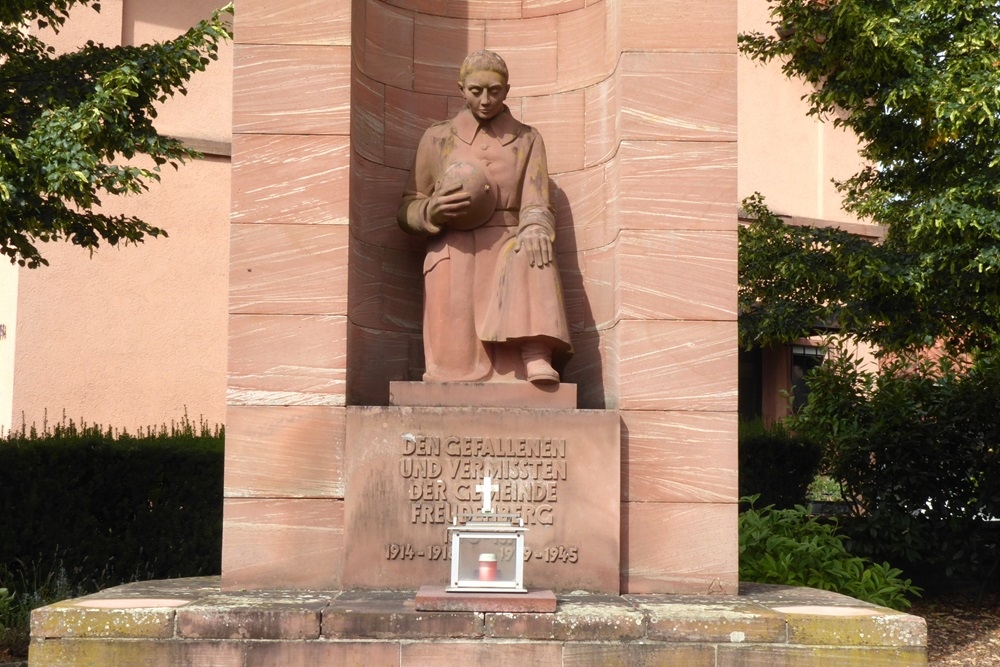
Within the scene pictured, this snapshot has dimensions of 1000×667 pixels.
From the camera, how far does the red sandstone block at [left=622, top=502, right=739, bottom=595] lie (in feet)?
22.9

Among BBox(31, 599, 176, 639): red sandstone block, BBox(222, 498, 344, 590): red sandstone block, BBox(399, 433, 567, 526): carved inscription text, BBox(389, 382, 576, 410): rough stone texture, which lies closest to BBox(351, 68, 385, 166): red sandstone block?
BBox(389, 382, 576, 410): rough stone texture

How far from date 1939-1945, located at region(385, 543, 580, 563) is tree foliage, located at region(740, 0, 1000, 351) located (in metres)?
5.44

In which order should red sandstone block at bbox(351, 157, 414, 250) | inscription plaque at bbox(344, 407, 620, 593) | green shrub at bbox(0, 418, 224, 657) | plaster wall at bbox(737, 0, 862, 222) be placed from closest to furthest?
inscription plaque at bbox(344, 407, 620, 593) → red sandstone block at bbox(351, 157, 414, 250) → green shrub at bbox(0, 418, 224, 657) → plaster wall at bbox(737, 0, 862, 222)

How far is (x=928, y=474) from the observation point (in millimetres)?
12141

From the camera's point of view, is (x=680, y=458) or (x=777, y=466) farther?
(x=777, y=466)

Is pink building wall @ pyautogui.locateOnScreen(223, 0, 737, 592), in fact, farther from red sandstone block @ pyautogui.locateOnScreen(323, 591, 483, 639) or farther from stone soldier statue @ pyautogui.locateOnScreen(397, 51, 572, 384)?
red sandstone block @ pyautogui.locateOnScreen(323, 591, 483, 639)

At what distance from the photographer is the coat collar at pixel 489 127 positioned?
7.64 m

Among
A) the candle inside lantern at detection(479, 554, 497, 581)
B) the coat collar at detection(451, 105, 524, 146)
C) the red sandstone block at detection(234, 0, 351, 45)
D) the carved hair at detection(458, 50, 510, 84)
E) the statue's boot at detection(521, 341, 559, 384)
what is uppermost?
the red sandstone block at detection(234, 0, 351, 45)

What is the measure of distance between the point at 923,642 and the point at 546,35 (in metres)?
4.58

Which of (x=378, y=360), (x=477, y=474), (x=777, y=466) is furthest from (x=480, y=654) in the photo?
(x=777, y=466)

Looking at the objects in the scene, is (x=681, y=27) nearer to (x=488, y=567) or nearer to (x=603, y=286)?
(x=603, y=286)

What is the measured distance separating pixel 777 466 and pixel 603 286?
6.68 m

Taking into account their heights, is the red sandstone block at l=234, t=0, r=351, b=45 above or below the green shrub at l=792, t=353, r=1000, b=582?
above

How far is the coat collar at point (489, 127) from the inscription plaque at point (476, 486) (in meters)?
1.79
